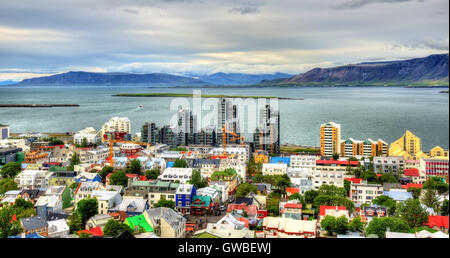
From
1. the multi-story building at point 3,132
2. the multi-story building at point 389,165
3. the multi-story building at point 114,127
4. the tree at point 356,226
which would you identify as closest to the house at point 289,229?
the tree at point 356,226

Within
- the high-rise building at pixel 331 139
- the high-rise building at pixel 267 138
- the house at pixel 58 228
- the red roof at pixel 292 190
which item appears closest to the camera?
the house at pixel 58 228

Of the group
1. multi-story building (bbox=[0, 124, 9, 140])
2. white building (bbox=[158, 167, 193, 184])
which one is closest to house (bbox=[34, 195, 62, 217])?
white building (bbox=[158, 167, 193, 184])

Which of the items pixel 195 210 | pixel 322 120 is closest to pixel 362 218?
pixel 195 210

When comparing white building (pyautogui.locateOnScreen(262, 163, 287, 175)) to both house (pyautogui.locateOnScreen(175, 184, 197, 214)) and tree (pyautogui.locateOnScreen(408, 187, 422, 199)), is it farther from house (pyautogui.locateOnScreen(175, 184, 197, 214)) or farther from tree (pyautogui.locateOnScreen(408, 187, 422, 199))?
house (pyautogui.locateOnScreen(175, 184, 197, 214))

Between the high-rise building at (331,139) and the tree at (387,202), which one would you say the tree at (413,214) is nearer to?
the tree at (387,202)

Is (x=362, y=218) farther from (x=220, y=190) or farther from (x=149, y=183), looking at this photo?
(x=149, y=183)
